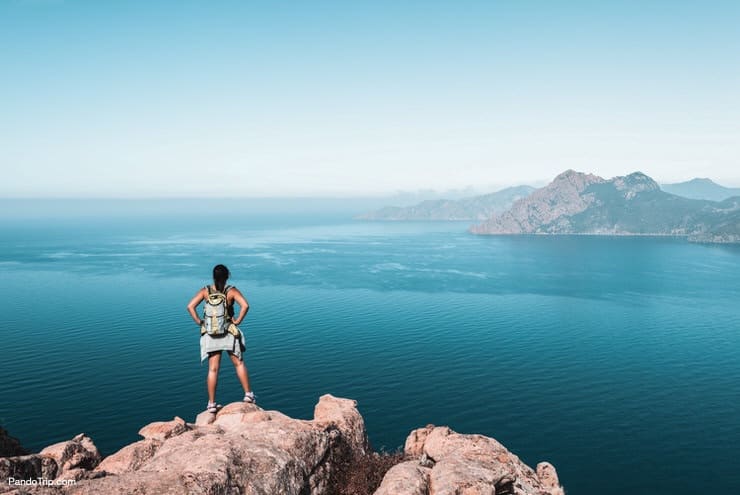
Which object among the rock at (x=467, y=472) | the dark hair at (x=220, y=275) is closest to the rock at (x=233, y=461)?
the rock at (x=467, y=472)

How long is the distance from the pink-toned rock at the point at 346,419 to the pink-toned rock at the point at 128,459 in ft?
17.9

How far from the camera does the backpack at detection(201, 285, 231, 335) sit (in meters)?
13.6

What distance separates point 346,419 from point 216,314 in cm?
663

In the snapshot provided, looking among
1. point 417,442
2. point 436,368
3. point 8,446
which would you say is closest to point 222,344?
point 417,442

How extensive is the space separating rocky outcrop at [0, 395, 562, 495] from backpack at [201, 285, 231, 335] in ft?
9.24

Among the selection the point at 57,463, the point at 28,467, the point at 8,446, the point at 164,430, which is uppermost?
the point at 28,467

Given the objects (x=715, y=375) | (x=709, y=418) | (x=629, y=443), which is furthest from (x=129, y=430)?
(x=715, y=375)

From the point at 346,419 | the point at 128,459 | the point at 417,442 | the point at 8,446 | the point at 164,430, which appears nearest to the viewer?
the point at 128,459

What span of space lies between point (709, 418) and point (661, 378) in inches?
626

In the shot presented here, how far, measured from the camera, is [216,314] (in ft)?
45.4

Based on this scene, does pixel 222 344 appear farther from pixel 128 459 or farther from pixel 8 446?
pixel 8 446

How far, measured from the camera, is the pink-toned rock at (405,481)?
11633 mm

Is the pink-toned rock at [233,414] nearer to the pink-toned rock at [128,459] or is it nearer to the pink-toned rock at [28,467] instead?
the pink-toned rock at [128,459]

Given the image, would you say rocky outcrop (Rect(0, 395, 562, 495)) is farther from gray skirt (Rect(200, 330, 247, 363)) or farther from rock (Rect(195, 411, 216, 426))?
gray skirt (Rect(200, 330, 247, 363))
